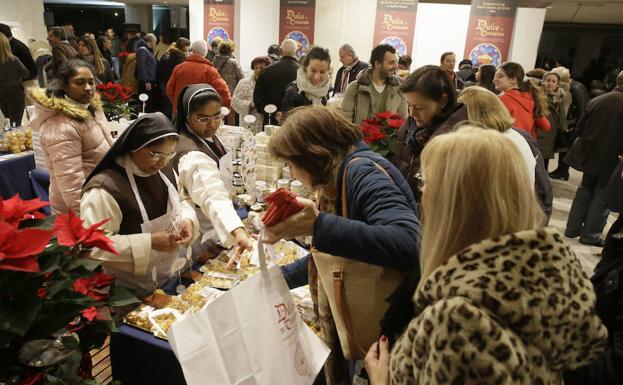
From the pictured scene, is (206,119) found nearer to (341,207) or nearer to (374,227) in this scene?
(341,207)

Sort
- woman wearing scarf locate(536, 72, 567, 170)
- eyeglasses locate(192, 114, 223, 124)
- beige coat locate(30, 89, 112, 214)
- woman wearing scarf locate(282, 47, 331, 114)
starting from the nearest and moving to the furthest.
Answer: eyeglasses locate(192, 114, 223, 124)
beige coat locate(30, 89, 112, 214)
woman wearing scarf locate(282, 47, 331, 114)
woman wearing scarf locate(536, 72, 567, 170)

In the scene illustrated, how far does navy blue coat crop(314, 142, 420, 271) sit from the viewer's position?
1257 mm

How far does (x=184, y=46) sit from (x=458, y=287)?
7195mm

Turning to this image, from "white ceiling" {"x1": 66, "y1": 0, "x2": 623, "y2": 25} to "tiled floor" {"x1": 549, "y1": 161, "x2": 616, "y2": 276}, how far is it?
4263 millimetres

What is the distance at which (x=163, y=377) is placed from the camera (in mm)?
1555

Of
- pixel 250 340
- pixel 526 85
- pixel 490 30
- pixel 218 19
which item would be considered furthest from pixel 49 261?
pixel 490 30

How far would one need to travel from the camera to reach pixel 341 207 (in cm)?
149

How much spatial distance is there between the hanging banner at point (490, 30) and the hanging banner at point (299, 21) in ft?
9.01

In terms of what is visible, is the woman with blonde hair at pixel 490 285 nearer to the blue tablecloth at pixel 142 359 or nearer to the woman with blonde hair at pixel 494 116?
the blue tablecloth at pixel 142 359

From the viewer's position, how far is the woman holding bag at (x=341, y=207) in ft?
4.16

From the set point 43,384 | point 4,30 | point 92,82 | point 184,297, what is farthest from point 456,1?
point 43,384

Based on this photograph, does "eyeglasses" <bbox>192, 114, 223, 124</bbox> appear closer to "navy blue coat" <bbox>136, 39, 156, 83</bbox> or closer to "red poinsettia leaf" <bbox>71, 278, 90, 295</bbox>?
"red poinsettia leaf" <bbox>71, 278, 90, 295</bbox>

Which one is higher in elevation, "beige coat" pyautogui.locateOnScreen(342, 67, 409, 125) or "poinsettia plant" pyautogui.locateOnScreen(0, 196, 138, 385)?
"beige coat" pyautogui.locateOnScreen(342, 67, 409, 125)

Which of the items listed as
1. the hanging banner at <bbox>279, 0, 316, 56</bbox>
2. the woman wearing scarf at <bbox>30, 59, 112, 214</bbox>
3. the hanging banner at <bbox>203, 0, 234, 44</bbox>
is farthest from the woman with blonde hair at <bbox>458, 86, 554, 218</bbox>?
the hanging banner at <bbox>203, 0, 234, 44</bbox>
